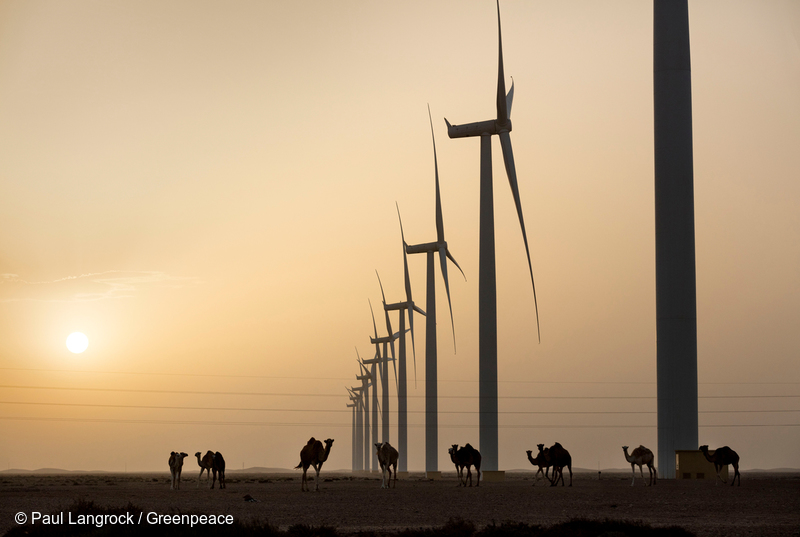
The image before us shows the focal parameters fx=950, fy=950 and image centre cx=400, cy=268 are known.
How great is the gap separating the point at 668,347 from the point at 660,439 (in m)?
5.00

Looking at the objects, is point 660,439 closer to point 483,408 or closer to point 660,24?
point 483,408

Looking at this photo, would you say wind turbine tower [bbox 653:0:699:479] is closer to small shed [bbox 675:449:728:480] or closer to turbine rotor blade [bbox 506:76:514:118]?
small shed [bbox 675:449:728:480]

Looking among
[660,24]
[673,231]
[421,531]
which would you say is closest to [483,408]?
[673,231]

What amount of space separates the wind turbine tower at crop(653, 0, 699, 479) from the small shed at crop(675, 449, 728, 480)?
3.91 ft

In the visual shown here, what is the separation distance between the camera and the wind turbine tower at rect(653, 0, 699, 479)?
161ft

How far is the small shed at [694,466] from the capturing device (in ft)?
157

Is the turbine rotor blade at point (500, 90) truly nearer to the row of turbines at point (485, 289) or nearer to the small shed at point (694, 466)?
the row of turbines at point (485, 289)

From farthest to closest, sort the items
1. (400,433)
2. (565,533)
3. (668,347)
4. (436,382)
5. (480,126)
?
(400,433)
(436,382)
(480,126)
(668,347)
(565,533)

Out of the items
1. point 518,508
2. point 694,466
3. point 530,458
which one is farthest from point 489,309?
point 518,508

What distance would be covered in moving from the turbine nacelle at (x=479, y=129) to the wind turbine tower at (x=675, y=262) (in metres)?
19.5

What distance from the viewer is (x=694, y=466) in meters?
47.8

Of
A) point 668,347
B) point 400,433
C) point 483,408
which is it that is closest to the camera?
point 668,347

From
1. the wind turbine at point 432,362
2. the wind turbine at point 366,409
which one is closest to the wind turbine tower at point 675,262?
the wind turbine at point 432,362

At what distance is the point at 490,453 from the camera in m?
68.4
